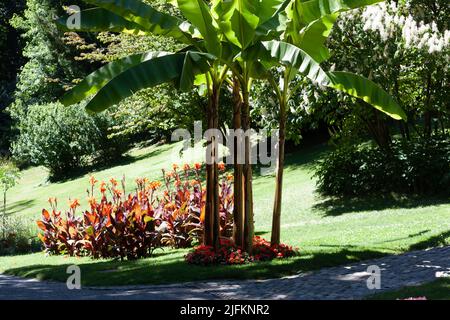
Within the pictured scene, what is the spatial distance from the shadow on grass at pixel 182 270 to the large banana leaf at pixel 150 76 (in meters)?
2.78

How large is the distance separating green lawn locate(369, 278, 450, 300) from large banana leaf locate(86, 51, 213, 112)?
167 inches

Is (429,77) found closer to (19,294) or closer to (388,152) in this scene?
(388,152)

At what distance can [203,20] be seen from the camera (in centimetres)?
1016

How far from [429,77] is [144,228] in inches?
399

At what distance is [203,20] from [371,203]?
9.73 metres

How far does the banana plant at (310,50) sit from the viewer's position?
31.9 feet

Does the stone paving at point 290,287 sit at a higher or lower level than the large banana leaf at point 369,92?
lower

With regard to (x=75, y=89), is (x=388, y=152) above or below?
below

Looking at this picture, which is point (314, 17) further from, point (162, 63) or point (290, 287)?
point (290, 287)

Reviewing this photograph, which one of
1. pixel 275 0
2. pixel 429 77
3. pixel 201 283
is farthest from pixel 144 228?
pixel 429 77

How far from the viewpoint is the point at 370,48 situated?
676 inches

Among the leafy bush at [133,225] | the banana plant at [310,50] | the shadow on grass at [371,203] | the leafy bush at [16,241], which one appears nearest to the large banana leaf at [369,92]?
the banana plant at [310,50]

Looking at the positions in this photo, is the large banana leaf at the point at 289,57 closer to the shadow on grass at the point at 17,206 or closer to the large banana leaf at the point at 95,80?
the large banana leaf at the point at 95,80
